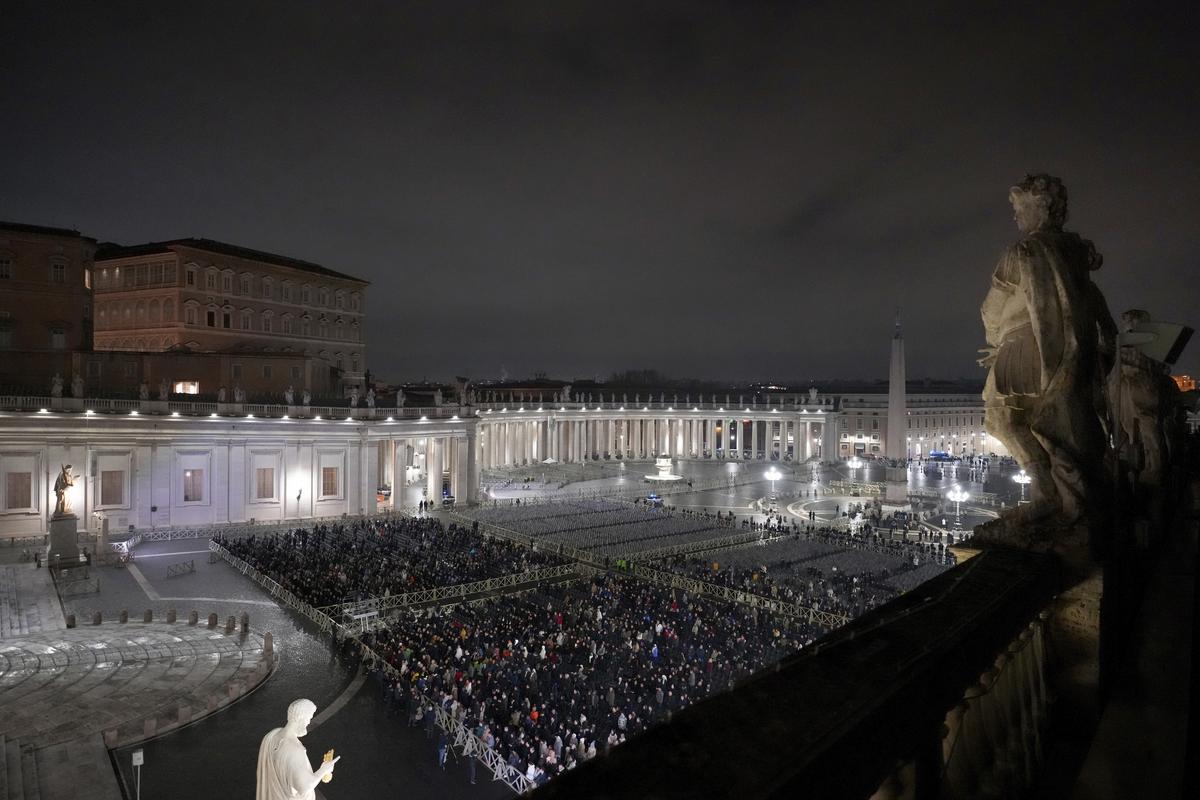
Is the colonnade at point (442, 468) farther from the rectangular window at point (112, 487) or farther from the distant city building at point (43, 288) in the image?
the distant city building at point (43, 288)

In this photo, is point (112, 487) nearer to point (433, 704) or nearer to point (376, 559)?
point (376, 559)

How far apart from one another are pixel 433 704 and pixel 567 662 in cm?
474

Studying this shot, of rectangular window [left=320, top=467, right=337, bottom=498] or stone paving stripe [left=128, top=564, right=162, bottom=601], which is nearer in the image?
stone paving stripe [left=128, top=564, right=162, bottom=601]

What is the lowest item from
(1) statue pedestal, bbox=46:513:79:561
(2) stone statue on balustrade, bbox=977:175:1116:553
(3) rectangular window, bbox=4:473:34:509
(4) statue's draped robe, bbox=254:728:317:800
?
(1) statue pedestal, bbox=46:513:79:561

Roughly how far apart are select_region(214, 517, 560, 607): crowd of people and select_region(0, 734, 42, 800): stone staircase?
456 inches

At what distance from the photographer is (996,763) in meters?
4.36

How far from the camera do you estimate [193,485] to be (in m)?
45.0

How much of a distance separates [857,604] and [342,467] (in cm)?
3765

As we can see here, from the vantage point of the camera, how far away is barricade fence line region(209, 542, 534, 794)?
15602 mm

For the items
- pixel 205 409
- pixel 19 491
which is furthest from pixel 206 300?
pixel 19 491

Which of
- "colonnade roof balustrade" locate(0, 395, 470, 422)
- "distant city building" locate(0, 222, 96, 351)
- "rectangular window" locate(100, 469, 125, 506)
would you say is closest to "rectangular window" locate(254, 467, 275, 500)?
"colonnade roof balustrade" locate(0, 395, 470, 422)

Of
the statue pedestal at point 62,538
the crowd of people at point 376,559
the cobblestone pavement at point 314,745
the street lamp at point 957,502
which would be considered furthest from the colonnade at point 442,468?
the street lamp at point 957,502

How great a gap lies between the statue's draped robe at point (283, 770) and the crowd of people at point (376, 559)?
2062 cm

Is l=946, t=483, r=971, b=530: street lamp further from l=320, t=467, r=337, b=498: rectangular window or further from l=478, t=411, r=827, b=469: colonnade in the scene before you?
l=478, t=411, r=827, b=469: colonnade
